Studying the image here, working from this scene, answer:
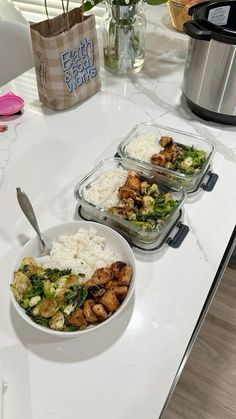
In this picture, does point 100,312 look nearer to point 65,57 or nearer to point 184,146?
point 184,146

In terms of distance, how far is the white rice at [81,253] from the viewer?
1.83ft

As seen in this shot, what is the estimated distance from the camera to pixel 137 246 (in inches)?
24.6

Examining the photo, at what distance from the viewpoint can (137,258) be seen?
24.2 inches

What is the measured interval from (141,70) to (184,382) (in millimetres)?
1012

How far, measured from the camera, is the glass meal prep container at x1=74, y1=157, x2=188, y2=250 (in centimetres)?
60

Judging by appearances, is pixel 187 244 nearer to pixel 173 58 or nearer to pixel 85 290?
pixel 85 290

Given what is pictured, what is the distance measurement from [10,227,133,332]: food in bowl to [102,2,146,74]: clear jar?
0.69 meters

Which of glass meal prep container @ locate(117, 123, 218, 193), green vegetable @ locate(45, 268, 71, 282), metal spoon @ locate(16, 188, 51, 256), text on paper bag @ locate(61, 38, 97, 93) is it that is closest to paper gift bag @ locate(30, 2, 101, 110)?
text on paper bag @ locate(61, 38, 97, 93)

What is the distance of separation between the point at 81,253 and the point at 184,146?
1.20 feet

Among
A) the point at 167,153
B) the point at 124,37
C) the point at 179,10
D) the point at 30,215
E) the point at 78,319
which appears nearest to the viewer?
the point at 78,319

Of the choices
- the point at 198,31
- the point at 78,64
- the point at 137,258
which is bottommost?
the point at 137,258

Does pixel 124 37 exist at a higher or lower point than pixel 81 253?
higher

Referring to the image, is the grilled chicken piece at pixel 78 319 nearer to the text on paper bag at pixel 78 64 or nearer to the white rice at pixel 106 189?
the white rice at pixel 106 189

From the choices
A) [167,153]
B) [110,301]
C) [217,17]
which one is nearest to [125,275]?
[110,301]
